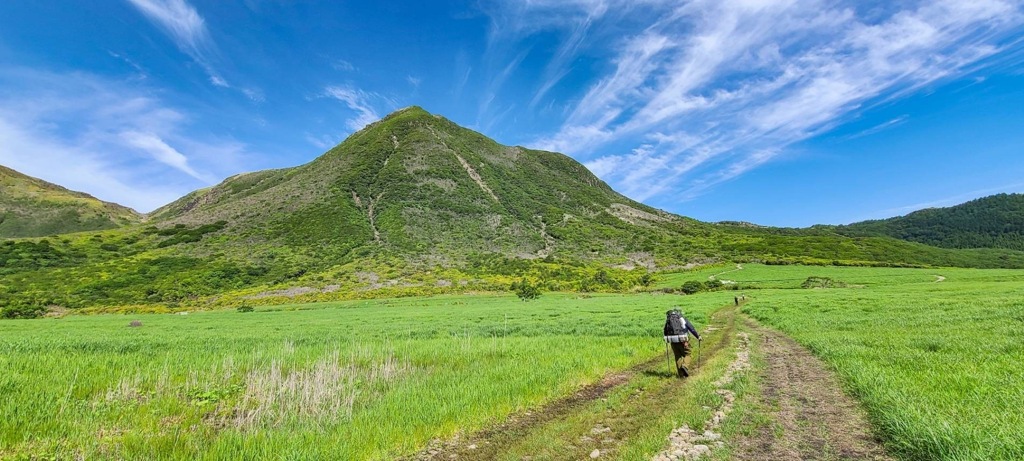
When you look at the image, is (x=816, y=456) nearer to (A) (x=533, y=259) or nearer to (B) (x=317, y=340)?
(B) (x=317, y=340)

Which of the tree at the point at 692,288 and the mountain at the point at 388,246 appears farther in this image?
the mountain at the point at 388,246

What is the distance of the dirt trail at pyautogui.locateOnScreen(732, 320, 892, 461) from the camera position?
6141mm

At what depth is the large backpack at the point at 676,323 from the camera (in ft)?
43.1

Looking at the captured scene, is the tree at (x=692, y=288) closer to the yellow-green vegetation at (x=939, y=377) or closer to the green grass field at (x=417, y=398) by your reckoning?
the yellow-green vegetation at (x=939, y=377)

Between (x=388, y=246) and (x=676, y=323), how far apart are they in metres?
112

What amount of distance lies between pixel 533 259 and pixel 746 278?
169ft

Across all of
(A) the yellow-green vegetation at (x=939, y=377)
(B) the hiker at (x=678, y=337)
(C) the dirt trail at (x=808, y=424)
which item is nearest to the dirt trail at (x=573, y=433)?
(B) the hiker at (x=678, y=337)

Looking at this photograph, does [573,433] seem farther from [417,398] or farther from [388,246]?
[388,246]

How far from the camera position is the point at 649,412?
29.4 ft

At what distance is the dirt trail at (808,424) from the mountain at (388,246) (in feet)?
237

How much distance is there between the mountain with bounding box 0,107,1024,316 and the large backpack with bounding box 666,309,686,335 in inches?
2712

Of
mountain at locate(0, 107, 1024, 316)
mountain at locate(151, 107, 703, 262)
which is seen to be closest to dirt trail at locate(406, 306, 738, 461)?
mountain at locate(0, 107, 1024, 316)

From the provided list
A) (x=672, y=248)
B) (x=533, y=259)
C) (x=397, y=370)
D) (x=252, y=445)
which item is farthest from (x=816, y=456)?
(x=672, y=248)

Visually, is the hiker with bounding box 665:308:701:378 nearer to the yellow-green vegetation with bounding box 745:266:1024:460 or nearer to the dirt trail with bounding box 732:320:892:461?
the dirt trail with bounding box 732:320:892:461
